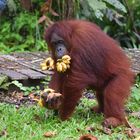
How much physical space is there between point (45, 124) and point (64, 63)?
22.0 inches

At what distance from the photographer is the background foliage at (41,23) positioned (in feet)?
30.4

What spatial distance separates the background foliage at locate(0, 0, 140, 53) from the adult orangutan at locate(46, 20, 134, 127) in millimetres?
3996

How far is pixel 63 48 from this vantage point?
4664 millimetres

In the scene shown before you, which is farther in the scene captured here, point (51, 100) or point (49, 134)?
point (51, 100)

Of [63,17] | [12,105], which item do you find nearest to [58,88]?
Answer: [12,105]

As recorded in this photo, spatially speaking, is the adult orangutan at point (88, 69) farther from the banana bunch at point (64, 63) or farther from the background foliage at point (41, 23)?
the background foliage at point (41, 23)

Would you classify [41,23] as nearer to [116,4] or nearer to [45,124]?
[116,4]

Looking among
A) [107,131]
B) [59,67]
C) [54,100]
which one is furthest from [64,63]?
[107,131]

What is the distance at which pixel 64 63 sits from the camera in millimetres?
4492

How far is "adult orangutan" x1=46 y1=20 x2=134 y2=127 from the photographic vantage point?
14.9 feet

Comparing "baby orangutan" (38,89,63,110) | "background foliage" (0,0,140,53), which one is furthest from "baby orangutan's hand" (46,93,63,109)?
"background foliage" (0,0,140,53)

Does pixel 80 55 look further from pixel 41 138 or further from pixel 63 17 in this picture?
pixel 63 17

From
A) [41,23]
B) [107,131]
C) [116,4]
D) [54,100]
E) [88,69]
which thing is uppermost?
[116,4]

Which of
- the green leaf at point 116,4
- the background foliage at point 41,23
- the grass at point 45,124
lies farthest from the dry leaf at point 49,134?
the background foliage at point 41,23
